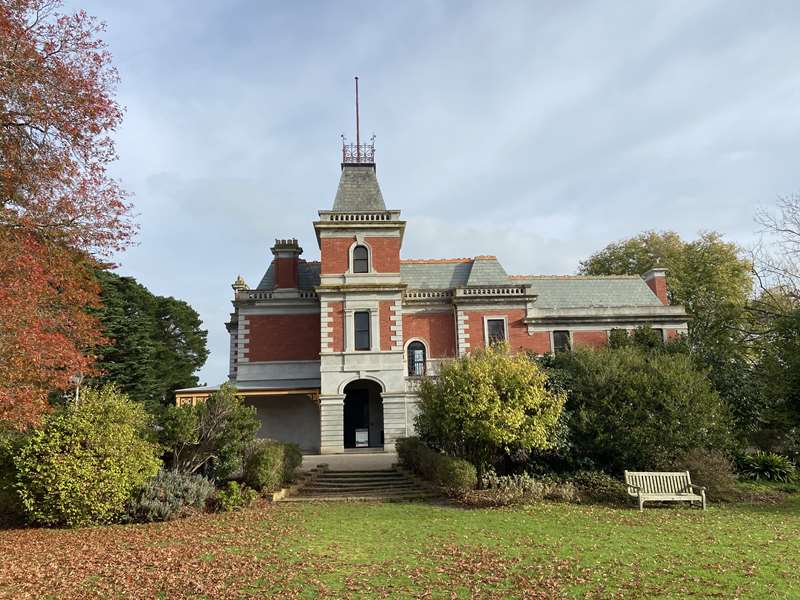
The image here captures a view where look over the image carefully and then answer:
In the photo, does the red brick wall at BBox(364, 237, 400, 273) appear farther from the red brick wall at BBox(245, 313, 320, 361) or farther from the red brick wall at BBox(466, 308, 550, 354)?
the red brick wall at BBox(466, 308, 550, 354)

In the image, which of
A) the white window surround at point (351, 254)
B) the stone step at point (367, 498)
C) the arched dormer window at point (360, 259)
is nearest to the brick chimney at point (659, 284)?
the white window surround at point (351, 254)

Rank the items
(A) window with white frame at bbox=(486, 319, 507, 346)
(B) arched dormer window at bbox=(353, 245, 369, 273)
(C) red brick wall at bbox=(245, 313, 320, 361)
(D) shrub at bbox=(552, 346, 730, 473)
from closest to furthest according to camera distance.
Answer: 1. (D) shrub at bbox=(552, 346, 730, 473)
2. (B) arched dormer window at bbox=(353, 245, 369, 273)
3. (C) red brick wall at bbox=(245, 313, 320, 361)
4. (A) window with white frame at bbox=(486, 319, 507, 346)

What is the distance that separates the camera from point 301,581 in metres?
7.69

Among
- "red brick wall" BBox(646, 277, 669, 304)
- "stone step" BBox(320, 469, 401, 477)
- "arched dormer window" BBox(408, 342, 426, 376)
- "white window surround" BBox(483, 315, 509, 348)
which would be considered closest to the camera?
"stone step" BBox(320, 469, 401, 477)

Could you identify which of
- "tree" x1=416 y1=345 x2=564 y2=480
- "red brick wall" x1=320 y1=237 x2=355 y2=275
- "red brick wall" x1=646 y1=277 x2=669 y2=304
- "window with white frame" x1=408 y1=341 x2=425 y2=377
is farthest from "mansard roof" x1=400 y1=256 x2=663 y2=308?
"tree" x1=416 y1=345 x2=564 y2=480

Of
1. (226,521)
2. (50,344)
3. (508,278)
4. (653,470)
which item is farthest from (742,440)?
(50,344)

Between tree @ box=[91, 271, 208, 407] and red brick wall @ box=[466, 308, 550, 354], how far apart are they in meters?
15.5

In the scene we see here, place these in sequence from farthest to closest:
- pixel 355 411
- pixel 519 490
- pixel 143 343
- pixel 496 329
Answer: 1. pixel 143 343
2. pixel 496 329
3. pixel 355 411
4. pixel 519 490

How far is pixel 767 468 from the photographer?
16578mm

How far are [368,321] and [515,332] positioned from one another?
7.41m

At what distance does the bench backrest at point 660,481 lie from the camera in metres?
13.7

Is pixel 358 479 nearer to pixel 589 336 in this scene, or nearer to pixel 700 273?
pixel 589 336

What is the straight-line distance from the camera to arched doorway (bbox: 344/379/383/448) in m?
27.4

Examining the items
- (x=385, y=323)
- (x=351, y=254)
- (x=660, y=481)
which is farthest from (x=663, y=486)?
(x=351, y=254)
